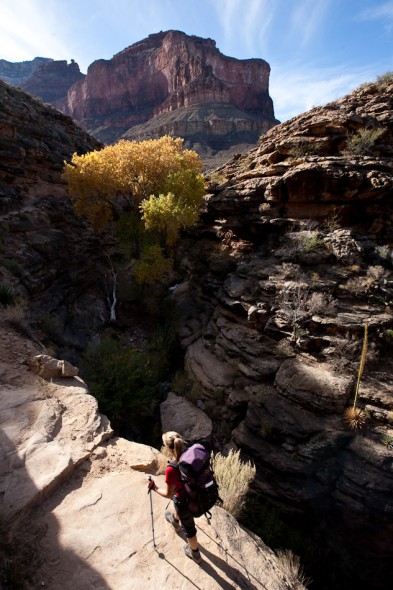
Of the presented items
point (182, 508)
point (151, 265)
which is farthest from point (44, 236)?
point (182, 508)

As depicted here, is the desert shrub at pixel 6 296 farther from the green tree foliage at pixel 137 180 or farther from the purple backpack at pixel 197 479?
the purple backpack at pixel 197 479

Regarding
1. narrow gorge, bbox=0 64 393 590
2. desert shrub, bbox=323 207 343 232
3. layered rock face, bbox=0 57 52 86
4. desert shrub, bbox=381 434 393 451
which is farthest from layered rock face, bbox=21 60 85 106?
desert shrub, bbox=381 434 393 451

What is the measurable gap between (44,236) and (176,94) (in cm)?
8835

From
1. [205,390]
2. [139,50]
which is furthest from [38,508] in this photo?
[139,50]

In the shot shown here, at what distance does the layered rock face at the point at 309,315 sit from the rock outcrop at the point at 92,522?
282 cm

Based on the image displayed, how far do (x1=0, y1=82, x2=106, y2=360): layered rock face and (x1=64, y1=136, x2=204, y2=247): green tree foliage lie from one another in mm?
1761

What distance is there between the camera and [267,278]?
10234mm

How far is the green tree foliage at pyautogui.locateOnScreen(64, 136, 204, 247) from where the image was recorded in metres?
13.6

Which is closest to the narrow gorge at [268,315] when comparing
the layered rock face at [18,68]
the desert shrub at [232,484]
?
the desert shrub at [232,484]

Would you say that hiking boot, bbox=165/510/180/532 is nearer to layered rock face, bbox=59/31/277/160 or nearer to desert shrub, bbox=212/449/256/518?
desert shrub, bbox=212/449/256/518

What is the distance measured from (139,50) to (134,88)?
621 inches

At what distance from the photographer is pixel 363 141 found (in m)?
11.6

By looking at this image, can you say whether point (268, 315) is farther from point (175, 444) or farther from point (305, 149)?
point (305, 149)

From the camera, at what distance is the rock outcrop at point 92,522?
3.11 m
